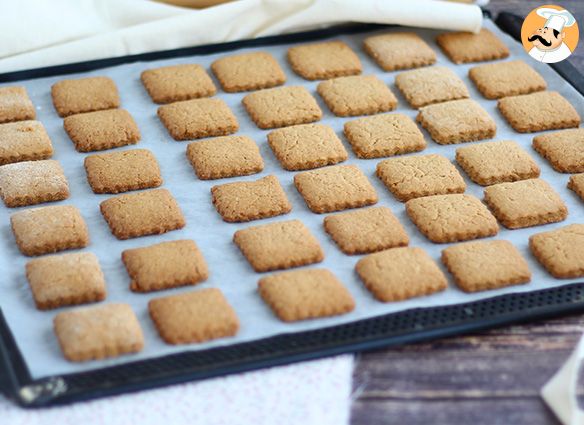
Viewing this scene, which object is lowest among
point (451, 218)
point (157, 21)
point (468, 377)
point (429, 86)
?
point (468, 377)

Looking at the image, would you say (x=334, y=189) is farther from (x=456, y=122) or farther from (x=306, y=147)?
(x=456, y=122)

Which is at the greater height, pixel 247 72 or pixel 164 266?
pixel 247 72

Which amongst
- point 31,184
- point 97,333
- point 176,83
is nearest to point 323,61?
point 176,83

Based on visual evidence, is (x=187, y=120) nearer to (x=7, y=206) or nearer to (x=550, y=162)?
(x=7, y=206)

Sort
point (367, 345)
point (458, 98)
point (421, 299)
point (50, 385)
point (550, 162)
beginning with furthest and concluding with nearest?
point (458, 98) → point (550, 162) → point (421, 299) → point (367, 345) → point (50, 385)

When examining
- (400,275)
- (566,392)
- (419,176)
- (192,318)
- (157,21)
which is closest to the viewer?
(566,392)

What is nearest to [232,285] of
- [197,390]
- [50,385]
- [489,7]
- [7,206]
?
[197,390]
